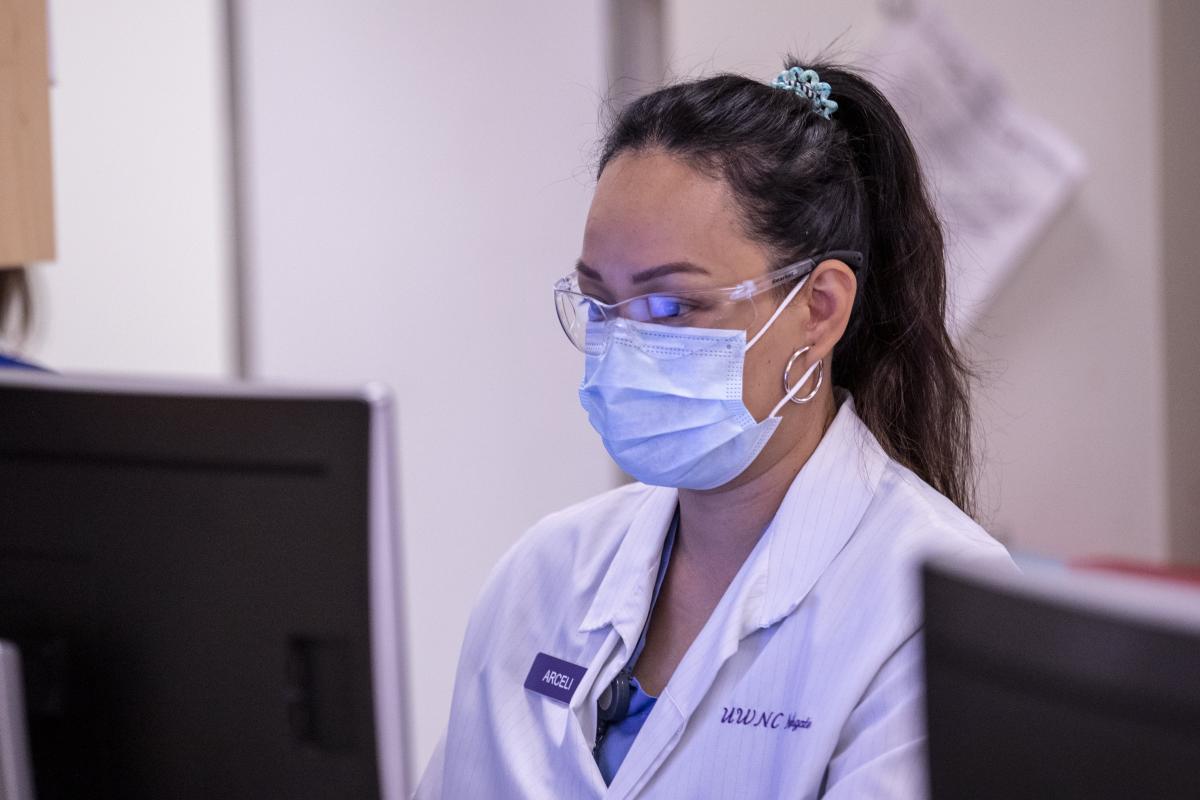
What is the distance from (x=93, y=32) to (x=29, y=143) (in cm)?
118

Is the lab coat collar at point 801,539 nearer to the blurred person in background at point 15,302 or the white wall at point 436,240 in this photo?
the blurred person in background at point 15,302

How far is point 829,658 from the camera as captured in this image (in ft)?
3.89

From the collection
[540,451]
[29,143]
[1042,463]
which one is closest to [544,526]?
[29,143]

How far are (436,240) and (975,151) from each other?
4.15 feet

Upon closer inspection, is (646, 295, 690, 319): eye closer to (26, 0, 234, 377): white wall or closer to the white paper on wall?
the white paper on wall

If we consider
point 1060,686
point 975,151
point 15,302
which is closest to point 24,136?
point 15,302

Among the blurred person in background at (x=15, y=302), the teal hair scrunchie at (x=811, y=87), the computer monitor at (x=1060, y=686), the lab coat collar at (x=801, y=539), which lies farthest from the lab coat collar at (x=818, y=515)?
the blurred person in background at (x=15, y=302)

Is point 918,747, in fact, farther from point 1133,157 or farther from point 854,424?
point 1133,157

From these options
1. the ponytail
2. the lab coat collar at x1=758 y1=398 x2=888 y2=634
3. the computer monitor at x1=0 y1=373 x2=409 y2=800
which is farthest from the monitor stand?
the ponytail

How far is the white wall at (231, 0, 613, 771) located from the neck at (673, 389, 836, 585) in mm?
1478

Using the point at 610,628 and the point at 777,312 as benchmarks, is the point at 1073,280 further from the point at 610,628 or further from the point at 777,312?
the point at 610,628

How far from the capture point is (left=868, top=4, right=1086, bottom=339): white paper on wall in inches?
106

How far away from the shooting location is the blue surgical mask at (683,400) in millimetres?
1341

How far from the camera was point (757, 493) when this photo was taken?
1387 millimetres
